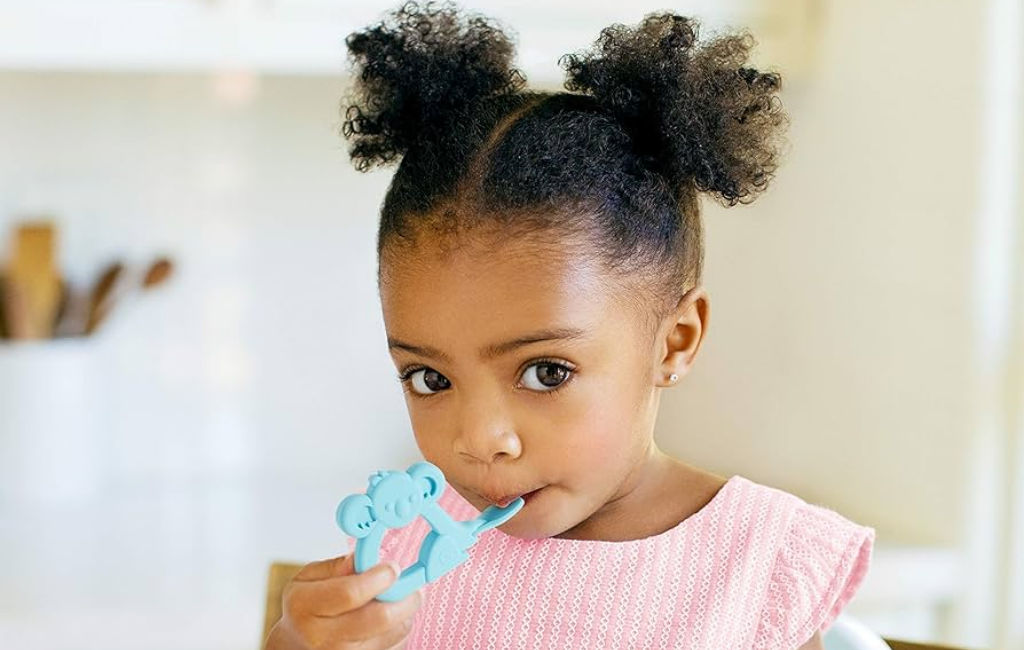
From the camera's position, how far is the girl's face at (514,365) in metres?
0.77

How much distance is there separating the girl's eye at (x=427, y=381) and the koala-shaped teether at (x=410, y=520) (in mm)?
76

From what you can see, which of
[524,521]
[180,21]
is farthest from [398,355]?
[180,21]

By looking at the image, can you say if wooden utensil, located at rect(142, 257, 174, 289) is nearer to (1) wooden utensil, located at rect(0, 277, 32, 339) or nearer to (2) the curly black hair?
(1) wooden utensil, located at rect(0, 277, 32, 339)

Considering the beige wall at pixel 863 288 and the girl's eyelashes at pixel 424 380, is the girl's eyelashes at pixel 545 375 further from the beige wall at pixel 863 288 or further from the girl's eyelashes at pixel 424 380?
the beige wall at pixel 863 288

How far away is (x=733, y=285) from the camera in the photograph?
196cm

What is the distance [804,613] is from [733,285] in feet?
3.62

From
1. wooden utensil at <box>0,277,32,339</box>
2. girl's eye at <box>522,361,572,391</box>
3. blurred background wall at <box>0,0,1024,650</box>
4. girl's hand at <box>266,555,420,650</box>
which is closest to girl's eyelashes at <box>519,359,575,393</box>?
girl's eye at <box>522,361,572,391</box>

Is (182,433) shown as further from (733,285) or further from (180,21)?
(733,285)

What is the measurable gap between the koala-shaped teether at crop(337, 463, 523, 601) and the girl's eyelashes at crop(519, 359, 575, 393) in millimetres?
65

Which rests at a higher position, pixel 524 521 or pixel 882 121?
pixel 882 121

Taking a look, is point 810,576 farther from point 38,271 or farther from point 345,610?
point 38,271

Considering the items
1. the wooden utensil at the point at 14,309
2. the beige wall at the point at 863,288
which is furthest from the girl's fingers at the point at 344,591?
the wooden utensil at the point at 14,309

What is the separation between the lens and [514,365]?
0.77 meters

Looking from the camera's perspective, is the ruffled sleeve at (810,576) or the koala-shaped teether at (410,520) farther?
the ruffled sleeve at (810,576)
